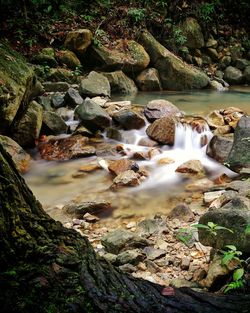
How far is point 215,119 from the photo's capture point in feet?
26.7

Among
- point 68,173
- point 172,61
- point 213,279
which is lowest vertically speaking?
point 68,173

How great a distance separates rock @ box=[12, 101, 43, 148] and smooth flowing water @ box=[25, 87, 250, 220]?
0.60 m

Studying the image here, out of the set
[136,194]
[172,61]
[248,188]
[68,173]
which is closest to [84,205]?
[136,194]

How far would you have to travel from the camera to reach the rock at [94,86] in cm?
932

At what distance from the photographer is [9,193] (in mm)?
1418

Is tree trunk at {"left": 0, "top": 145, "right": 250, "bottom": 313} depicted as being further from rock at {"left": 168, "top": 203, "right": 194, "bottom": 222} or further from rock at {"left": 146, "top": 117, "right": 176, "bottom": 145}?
rock at {"left": 146, "top": 117, "right": 176, "bottom": 145}

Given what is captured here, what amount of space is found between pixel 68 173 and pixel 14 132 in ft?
5.20

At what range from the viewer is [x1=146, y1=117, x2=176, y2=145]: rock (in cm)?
743

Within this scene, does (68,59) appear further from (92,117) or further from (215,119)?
(215,119)

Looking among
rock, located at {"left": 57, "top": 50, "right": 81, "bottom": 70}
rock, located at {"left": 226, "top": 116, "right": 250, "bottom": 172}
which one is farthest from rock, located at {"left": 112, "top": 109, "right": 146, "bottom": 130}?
rock, located at {"left": 57, "top": 50, "right": 81, "bottom": 70}

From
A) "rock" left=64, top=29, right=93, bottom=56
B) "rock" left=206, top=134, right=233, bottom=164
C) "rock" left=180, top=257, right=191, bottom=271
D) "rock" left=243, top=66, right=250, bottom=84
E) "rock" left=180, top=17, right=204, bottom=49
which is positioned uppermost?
"rock" left=180, top=17, right=204, bottom=49

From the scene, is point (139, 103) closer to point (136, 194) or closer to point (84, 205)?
point (136, 194)

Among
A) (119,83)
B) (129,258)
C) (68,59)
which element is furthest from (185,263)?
(68,59)

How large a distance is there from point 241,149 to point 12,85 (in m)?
4.03
